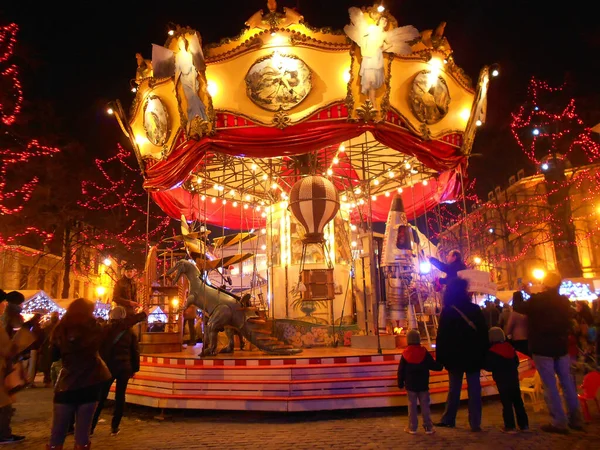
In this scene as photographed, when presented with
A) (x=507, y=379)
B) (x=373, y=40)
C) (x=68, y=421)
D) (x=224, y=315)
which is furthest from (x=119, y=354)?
(x=373, y=40)

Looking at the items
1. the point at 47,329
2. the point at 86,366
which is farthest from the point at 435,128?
the point at 47,329

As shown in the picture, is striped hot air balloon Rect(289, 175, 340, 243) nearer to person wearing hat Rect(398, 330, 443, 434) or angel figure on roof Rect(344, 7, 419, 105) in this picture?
angel figure on roof Rect(344, 7, 419, 105)

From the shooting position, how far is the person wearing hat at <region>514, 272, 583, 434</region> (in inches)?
199

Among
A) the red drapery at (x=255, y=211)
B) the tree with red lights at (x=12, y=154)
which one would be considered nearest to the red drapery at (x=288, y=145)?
the red drapery at (x=255, y=211)

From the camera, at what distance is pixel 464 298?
5277mm

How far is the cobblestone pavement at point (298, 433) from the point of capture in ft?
15.7

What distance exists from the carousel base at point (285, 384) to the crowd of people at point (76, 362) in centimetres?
129

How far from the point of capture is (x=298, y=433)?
18.0ft

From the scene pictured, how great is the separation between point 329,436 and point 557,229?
2286 cm

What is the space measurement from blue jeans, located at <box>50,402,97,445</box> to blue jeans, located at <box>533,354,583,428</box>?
15.8ft

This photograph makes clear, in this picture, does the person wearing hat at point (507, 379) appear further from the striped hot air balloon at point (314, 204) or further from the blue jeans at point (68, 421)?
the striped hot air balloon at point (314, 204)

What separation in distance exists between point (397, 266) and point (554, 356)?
13.8 ft

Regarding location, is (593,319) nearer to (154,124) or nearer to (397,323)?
(397,323)

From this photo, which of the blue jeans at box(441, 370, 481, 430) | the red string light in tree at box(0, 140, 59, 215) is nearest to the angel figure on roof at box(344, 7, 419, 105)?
the blue jeans at box(441, 370, 481, 430)
